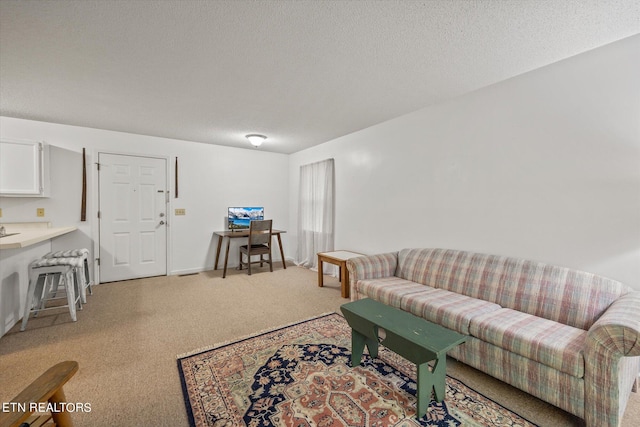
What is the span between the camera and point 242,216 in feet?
17.0

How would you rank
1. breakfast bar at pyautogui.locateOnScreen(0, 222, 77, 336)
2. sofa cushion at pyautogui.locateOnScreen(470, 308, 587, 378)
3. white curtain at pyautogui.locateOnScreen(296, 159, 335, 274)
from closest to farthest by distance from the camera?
sofa cushion at pyautogui.locateOnScreen(470, 308, 587, 378)
breakfast bar at pyautogui.locateOnScreen(0, 222, 77, 336)
white curtain at pyautogui.locateOnScreen(296, 159, 335, 274)

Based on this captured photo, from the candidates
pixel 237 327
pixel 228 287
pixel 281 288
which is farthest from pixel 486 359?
pixel 228 287

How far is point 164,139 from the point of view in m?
4.46

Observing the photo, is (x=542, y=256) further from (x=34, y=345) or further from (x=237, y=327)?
(x=34, y=345)

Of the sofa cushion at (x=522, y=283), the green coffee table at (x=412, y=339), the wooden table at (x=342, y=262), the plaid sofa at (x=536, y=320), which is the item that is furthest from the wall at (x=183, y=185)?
the green coffee table at (x=412, y=339)

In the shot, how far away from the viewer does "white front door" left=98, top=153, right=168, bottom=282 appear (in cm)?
406

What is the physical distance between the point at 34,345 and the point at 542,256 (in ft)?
14.4

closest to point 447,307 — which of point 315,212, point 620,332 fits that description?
point 620,332

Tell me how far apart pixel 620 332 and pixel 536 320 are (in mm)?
577

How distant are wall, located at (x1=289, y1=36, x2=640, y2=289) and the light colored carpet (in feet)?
3.58

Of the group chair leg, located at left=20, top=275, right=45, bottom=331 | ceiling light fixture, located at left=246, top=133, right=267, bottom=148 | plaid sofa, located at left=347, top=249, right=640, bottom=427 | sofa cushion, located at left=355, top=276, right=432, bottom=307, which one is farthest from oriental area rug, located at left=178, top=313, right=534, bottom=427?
ceiling light fixture, located at left=246, top=133, right=267, bottom=148

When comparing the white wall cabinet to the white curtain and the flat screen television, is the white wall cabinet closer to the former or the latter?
the flat screen television

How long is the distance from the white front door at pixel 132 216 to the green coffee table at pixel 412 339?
12.4 ft

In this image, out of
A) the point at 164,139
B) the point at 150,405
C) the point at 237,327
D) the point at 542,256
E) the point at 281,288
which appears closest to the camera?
the point at 150,405
